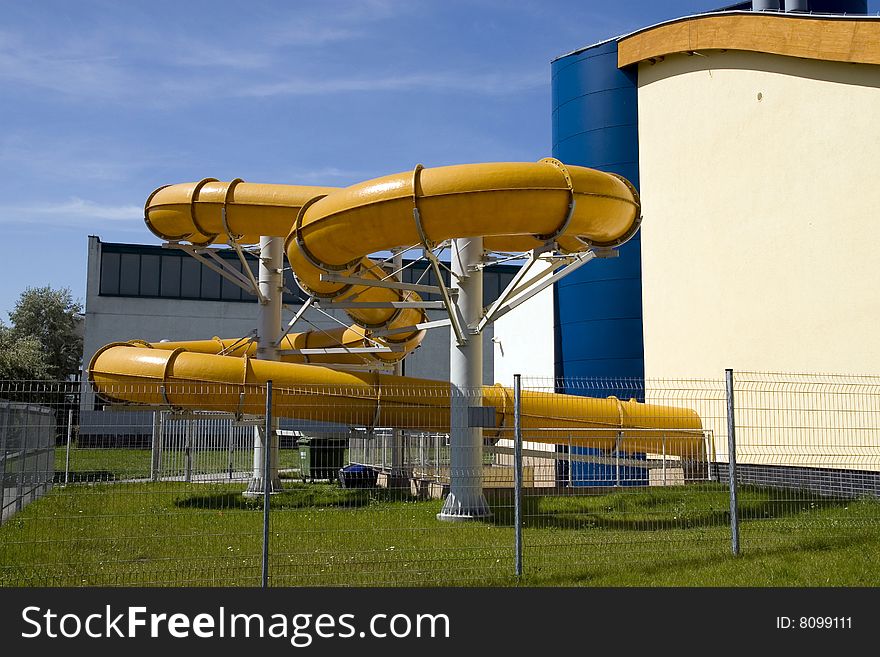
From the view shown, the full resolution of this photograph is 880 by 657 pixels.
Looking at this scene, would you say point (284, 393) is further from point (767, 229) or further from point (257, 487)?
point (767, 229)

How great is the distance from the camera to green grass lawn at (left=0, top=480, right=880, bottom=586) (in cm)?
897

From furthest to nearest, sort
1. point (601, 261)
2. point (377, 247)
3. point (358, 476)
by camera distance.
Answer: point (601, 261)
point (358, 476)
point (377, 247)

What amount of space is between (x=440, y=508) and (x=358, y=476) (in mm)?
6250

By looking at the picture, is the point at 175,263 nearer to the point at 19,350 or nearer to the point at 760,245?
the point at 19,350

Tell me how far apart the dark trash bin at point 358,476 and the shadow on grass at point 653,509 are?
5.08 meters

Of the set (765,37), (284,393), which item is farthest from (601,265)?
(284,393)

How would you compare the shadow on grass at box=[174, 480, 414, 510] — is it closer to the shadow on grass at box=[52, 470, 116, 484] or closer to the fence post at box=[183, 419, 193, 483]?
the fence post at box=[183, 419, 193, 483]

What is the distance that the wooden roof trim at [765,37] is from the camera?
17625mm

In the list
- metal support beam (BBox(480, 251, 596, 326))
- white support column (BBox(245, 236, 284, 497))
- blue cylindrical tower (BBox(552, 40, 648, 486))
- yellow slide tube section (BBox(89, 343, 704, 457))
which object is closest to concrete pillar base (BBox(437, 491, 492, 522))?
yellow slide tube section (BBox(89, 343, 704, 457))

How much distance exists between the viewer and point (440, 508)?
14109 mm

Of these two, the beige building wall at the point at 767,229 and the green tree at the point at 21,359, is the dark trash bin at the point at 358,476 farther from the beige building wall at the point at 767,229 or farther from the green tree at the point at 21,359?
the green tree at the point at 21,359

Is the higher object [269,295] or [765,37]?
[765,37]

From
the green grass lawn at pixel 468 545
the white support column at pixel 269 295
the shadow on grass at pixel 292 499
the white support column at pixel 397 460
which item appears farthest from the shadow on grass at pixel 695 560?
the white support column at pixel 269 295
